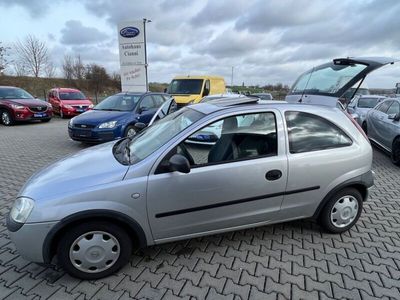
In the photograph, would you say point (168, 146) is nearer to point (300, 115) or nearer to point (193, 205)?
point (193, 205)

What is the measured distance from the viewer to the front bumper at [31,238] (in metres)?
2.31

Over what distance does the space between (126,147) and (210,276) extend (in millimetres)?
1605

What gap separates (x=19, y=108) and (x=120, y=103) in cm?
653

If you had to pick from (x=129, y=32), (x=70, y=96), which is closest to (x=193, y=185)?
(x=129, y=32)

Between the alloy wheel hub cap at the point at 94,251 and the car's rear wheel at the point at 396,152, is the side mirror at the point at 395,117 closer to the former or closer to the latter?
the car's rear wheel at the point at 396,152

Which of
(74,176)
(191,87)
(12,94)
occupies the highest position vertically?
(191,87)

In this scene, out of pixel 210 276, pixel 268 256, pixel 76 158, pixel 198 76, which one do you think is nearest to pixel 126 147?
pixel 76 158

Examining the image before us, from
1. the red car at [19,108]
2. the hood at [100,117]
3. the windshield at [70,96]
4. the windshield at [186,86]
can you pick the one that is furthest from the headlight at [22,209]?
the windshield at [70,96]

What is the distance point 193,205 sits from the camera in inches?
103

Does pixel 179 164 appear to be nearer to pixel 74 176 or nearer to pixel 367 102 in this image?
pixel 74 176

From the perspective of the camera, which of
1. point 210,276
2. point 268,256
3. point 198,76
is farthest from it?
point 198,76

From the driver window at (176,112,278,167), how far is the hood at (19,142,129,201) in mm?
724

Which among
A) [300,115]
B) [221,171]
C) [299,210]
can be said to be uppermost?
[300,115]

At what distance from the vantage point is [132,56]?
15625mm
